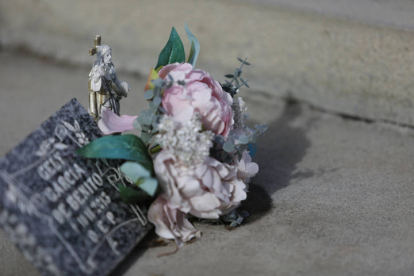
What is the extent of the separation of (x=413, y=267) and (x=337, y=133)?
2.60 ft

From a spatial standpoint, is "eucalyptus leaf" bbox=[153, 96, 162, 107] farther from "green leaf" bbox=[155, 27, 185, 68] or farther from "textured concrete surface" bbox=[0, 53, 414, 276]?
"textured concrete surface" bbox=[0, 53, 414, 276]

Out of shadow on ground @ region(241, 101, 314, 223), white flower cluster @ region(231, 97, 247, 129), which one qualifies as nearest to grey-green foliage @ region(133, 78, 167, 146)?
white flower cluster @ region(231, 97, 247, 129)

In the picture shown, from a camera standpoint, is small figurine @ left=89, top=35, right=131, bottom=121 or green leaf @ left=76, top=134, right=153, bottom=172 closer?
green leaf @ left=76, top=134, right=153, bottom=172

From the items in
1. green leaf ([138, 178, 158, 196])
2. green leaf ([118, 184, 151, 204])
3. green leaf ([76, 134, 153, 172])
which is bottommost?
green leaf ([118, 184, 151, 204])

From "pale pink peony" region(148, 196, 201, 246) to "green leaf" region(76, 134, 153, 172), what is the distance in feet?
0.26

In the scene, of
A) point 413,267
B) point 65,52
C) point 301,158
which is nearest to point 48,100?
point 65,52

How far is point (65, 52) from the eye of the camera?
225 centimetres

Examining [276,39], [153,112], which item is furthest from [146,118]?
[276,39]

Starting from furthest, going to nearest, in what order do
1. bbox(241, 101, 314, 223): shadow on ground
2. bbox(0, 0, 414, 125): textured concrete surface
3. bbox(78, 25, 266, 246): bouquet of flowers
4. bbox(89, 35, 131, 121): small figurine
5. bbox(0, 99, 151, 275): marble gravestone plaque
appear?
bbox(0, 0, 414, 125): textured concrete surface < bbox(241, 101, 314, 223): shadow on ground < bbox(89, 35, 131, 121): small figurine < bbox(78, 25, 266, 246): bouquet of flowers < bbox(0, 99, 151, 275): marble gravestone plaque

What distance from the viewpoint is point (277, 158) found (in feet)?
4.79

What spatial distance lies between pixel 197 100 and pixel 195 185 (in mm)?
173

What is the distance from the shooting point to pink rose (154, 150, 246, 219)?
0.91m

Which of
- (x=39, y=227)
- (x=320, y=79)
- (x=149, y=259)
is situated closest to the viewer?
(x=39, y=227)

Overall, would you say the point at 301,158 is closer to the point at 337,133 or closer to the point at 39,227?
the point at 337,133
